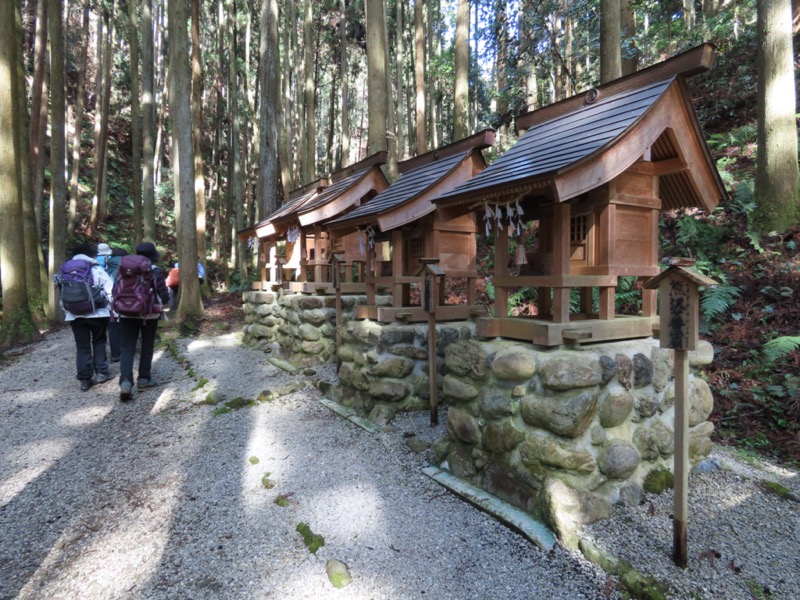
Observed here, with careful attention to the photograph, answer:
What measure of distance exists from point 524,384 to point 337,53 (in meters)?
24.1

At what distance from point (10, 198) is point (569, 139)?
950 centimetres

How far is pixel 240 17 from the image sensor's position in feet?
69.2

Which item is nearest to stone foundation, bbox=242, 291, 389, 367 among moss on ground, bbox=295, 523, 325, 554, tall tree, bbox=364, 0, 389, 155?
tall tree, bbox=364, 0, 389, 155

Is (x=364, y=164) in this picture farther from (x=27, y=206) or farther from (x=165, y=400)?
(x=27, y=206)

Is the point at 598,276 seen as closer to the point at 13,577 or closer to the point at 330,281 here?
the point at 13,577

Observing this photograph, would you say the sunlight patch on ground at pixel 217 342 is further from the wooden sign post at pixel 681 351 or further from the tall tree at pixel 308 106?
the wooden sign post at pixel 681 351

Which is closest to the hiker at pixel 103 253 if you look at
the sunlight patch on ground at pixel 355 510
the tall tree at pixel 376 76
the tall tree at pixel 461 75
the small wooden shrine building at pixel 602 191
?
the tall tree at pixel 376 76

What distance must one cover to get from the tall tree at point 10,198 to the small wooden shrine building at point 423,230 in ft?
21.9

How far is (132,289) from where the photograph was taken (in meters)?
5.41

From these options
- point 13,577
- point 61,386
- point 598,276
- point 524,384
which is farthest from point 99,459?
point 598,276

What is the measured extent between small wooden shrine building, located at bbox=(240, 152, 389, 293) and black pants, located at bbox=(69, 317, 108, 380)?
302 centimetres

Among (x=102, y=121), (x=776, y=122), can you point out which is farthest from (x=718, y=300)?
(x=102, y=121)

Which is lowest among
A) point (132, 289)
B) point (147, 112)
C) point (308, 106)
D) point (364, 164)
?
point (132, 289)

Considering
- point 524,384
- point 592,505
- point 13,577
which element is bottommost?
point 13,577
